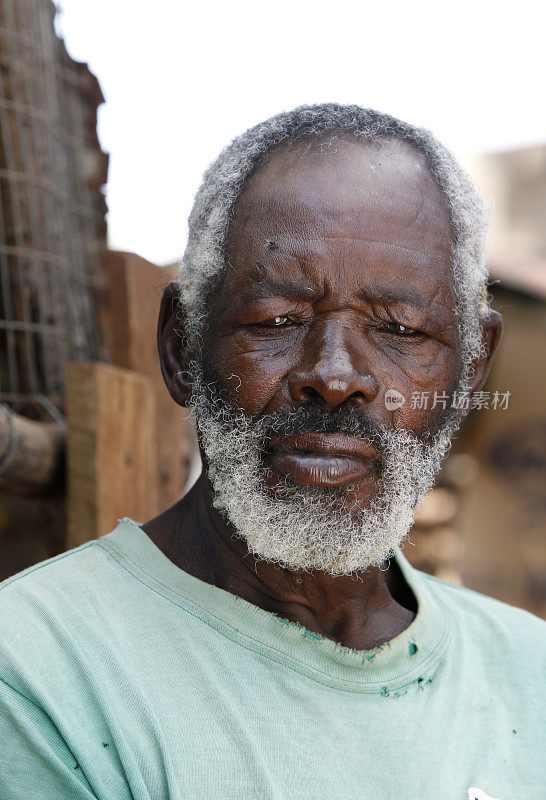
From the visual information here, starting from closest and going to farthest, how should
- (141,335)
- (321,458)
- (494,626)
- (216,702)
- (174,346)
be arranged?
(216,702)
(321,458)
(174,346)
(494,626)
(141,335)

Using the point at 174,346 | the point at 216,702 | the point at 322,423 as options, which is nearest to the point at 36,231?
the point at 174,346

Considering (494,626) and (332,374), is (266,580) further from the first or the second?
(494,626)

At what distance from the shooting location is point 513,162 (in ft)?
23.7

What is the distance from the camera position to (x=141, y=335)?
2951mm

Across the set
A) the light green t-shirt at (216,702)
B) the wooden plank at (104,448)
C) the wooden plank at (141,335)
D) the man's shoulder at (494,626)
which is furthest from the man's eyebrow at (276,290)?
the wooden plank at (141,335)

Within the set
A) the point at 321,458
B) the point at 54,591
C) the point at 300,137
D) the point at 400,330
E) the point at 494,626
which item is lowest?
the point at 494,626

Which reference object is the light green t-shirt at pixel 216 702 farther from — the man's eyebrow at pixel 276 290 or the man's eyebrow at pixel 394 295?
the man's eyebrow at pixel 394 295

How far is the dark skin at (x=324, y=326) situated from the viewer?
1621 mm

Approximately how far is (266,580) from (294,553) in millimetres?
159

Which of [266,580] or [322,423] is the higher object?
[322,423]

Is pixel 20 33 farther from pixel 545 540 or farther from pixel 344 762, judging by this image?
pixel 545 540

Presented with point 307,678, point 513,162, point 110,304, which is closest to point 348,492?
point 307,678

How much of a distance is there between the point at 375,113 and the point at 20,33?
1.56 meters

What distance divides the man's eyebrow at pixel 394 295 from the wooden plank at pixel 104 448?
991 mm
